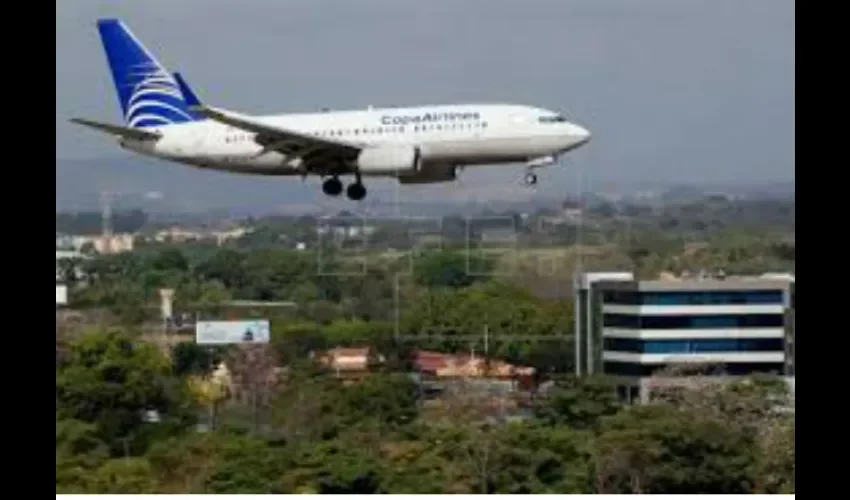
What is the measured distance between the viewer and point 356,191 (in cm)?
1305

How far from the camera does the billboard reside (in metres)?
15.3

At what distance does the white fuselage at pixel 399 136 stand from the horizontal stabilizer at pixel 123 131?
0.13 metres

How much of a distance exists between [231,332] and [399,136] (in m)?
3.33

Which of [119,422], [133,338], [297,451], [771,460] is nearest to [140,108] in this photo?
[133,338]

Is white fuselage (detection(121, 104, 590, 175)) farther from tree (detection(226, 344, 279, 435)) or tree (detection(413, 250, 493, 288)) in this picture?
tree (detection(413, 250, 493, 288))

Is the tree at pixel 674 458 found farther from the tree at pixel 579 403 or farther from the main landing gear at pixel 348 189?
the main landing gear at pixel 348 189

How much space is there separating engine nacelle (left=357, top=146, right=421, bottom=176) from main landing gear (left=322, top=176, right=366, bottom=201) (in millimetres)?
109

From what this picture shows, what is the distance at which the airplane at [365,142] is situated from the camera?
12.8 meters

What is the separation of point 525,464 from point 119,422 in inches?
112

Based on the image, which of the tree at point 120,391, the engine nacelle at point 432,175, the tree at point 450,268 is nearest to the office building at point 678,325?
the tree at point 450,268

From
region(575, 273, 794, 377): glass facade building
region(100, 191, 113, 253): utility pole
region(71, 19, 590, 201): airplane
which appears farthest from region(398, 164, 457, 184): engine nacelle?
region(100, 191, 113, 253): utility pole

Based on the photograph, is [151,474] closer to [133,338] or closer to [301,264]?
[133,338]
